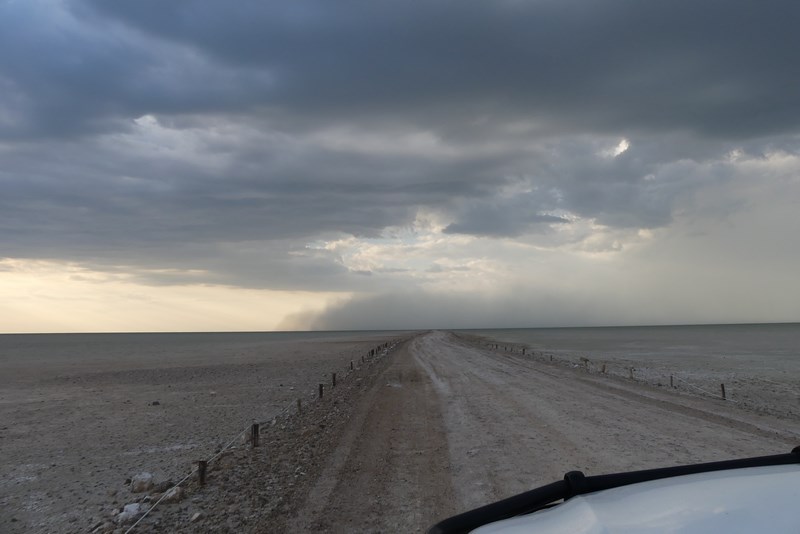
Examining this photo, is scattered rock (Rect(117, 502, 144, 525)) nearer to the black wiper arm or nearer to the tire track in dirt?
the tire track in dirt

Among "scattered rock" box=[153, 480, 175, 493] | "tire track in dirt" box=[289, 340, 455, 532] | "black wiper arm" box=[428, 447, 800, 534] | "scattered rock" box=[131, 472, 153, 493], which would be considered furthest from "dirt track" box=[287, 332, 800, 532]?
"black wiper arm" box=[428, 447, 800, 534]

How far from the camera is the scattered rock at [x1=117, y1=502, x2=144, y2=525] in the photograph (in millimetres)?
8078

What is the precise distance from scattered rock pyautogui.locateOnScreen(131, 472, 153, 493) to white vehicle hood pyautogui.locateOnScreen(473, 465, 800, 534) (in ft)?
32.1

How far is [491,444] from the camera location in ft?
35.6

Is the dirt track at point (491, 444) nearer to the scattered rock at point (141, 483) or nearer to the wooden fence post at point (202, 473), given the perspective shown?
the wooden fence post at point (202, 473)

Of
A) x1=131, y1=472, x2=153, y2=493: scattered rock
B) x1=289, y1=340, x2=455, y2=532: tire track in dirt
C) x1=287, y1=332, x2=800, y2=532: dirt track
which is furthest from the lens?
x1=131, y1=472, x2=153, y2=493: scattered rock

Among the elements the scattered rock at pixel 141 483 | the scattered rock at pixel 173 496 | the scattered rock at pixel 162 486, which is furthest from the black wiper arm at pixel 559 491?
the scattered rock at pixel 141 483

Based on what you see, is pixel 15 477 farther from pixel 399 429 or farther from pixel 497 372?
pixel 497 372

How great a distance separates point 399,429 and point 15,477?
880 cm

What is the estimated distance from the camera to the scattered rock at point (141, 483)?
10078 millimetres

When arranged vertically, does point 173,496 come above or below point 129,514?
above

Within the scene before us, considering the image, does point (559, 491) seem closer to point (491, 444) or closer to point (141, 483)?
point (491, 444)

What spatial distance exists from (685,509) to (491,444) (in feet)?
29.3

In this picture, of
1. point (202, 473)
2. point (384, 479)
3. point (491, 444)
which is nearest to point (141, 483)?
point (202, 473)
